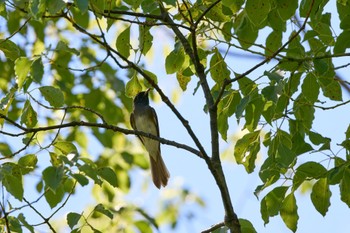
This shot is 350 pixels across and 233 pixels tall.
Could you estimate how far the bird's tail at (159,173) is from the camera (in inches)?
239

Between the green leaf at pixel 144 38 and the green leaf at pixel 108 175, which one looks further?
the green leaf at pixel 144 38

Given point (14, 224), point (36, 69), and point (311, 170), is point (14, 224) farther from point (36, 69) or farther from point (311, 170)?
point (311, 170)

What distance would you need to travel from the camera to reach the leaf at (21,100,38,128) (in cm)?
336

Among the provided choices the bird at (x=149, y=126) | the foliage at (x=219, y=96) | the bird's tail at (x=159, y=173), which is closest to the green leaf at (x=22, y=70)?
the foliage at (x=219, y=96)

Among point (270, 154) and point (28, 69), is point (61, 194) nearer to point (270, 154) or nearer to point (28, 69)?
point (28, 69)

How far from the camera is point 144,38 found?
3477 millimetres

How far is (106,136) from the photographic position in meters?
6.54

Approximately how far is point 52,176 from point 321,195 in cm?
116

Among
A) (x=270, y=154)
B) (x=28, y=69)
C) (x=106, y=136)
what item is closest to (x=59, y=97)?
(x=28, y=69)

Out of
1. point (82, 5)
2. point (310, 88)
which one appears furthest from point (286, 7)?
point (82, 5)

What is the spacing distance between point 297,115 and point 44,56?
122 centimetres

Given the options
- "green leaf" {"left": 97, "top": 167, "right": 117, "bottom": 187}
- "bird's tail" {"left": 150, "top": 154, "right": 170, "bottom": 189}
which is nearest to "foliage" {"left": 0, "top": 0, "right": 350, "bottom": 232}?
"green leaf" {"left": 97, "top": 167, "right": 117, "bottom": 187}

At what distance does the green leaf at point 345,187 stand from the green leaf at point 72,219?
107cm

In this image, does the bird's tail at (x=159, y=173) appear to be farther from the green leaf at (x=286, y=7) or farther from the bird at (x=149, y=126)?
the green leaf at (x=286, y=7)
